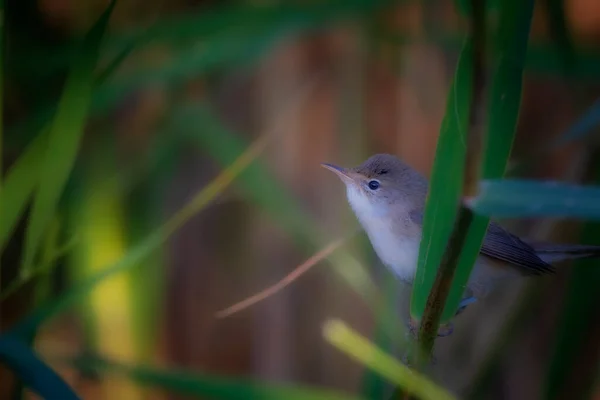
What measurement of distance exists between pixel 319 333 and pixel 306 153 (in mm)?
442

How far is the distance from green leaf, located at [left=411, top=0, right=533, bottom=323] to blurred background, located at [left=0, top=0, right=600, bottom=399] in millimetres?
394

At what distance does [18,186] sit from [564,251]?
0.80 m

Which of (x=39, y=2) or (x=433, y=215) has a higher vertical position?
(x=39, y=2)

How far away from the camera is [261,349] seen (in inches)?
67.0

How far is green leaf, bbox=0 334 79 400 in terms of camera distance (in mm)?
716

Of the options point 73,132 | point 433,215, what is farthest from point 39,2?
point 433,215

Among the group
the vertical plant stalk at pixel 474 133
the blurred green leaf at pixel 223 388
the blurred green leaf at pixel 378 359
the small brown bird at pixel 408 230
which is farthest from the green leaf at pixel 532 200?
the small brown bird at pixel 408 230

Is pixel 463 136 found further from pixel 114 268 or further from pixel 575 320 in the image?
A: pixel 575 320

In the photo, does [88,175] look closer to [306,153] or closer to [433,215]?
[306,153]

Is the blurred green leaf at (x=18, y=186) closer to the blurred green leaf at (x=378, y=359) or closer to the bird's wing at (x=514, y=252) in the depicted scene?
the blurred green leaf at (x=378, y=359)

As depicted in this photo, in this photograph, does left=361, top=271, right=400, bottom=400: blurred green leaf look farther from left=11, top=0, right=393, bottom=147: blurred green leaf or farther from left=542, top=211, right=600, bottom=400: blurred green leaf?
left=11, top=0, right=393, bottom=147: blurred green leaf

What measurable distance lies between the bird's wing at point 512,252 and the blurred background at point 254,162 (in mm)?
105

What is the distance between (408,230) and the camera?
3.62ft

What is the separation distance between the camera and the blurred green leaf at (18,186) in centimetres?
86
